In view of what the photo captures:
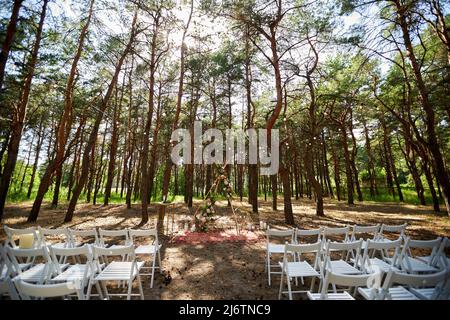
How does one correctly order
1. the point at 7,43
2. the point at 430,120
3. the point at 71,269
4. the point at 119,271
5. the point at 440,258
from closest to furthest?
the point at 440,258
the point at 119,271
the point at 71,269
the point at 7,43
the point at 430,120

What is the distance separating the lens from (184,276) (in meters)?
5.52

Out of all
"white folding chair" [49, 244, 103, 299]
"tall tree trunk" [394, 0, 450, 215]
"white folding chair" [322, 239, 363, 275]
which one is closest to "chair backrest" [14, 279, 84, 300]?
"white folding chair" [49, 244, 103, 299]

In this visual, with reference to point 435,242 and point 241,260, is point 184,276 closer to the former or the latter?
point 241,260

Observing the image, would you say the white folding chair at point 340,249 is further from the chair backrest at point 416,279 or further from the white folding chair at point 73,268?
the white folding chair at point 73,268

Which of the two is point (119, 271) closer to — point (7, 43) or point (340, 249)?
point (340, 249)

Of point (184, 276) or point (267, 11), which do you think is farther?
point (267, 11)

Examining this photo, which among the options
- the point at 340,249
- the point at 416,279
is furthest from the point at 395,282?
the point at 340,249

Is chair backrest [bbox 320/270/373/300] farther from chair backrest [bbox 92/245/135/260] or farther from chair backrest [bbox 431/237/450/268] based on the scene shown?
chair backrest [bbox 92/245/135/260]

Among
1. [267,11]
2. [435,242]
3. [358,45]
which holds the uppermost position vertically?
[267,11]

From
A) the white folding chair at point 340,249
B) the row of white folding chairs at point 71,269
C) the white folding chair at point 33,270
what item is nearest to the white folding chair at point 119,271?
the row of white folding chairs at point 71,269

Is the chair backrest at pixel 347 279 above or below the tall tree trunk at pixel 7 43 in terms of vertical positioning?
below

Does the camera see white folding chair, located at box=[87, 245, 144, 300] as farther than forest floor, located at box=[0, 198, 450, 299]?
No
